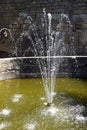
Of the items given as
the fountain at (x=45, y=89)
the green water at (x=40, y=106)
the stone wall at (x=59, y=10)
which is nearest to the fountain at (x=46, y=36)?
the fountain at (x=45, y=89)

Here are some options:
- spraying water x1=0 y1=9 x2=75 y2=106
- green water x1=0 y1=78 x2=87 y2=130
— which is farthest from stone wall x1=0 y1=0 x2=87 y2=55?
green water x1=0 y1=78 x2=87 y2=130

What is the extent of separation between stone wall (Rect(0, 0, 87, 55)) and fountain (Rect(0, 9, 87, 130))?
17 cm

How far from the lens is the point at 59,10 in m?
10.4

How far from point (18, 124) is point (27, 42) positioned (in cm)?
535

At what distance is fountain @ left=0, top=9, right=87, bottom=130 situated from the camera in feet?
19.5

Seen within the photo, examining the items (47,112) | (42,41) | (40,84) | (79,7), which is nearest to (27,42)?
(42,41)

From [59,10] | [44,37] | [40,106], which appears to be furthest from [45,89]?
[59,10]

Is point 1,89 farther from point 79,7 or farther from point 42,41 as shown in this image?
point 79,7

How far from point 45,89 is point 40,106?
44.2 inches

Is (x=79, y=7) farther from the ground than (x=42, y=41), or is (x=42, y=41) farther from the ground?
(x=79, y=7)

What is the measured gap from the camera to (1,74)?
336 inches

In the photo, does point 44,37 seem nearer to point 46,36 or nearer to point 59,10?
point 46,36

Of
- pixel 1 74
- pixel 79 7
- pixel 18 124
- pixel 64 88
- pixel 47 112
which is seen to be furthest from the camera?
pixel 79 7

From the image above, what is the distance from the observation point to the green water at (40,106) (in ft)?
19.1
